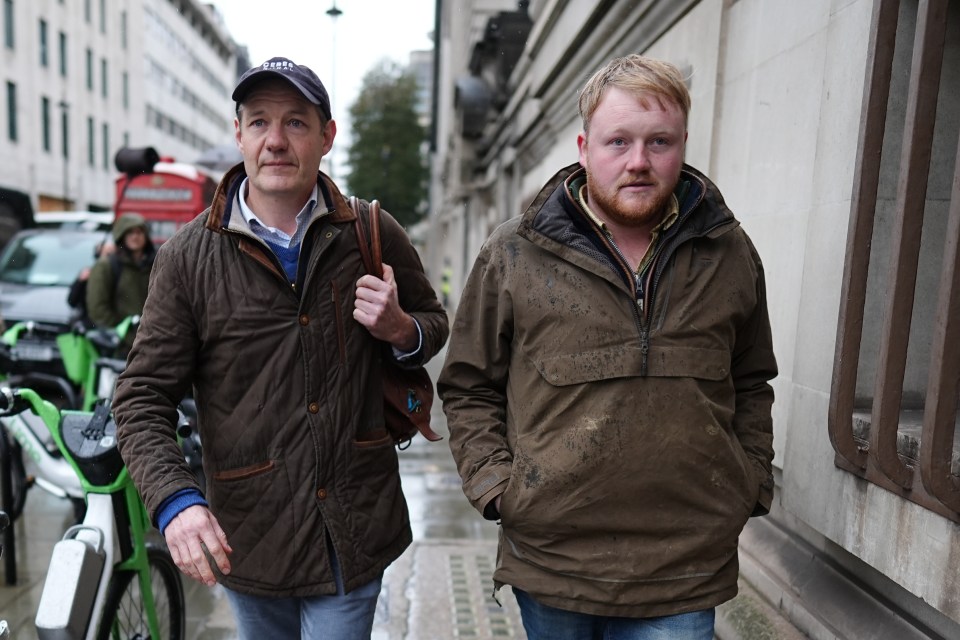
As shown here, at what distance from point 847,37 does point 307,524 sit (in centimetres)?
227

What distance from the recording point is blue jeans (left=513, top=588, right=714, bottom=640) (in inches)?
81.0

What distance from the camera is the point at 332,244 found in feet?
7.57

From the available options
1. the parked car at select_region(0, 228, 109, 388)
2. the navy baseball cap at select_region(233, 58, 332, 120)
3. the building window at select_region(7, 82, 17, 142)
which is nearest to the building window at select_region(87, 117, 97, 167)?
the building window at select_region(7, 82, 17, 142)

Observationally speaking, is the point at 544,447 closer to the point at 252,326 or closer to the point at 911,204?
the point at 252,326

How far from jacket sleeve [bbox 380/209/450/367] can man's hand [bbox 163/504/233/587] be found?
708 mm

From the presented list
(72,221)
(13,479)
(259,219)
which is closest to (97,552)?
(259,219)

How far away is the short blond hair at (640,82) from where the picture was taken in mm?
1984

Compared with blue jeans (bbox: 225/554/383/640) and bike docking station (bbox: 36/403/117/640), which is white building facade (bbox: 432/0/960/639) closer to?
blue jeans (bbox: 225/554/383/640)

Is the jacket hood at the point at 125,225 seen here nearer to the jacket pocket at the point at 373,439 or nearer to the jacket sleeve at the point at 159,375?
the jacket sleeve at the point at 159,375

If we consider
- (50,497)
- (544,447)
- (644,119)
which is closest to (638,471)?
(544,447)

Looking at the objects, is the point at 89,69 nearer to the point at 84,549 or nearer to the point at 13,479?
the point at 13,479

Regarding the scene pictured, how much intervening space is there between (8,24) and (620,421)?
34739mm

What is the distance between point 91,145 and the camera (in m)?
39.4

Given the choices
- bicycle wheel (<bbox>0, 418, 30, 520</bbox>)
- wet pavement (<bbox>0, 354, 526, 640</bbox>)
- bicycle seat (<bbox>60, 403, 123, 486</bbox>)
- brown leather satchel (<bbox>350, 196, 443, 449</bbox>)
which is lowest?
wet pavement (<bbox>0, 354, 526, 640</bbox>)
